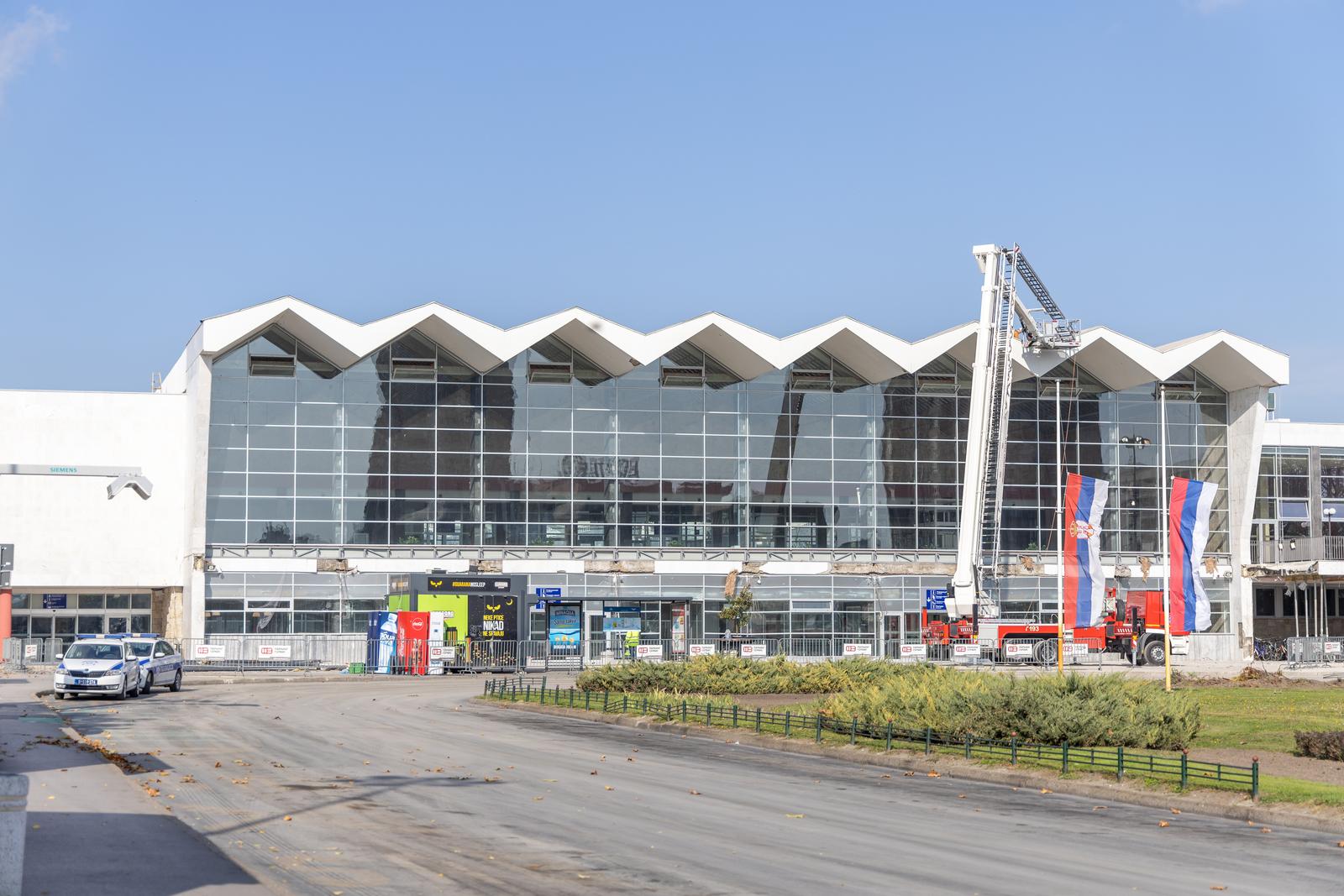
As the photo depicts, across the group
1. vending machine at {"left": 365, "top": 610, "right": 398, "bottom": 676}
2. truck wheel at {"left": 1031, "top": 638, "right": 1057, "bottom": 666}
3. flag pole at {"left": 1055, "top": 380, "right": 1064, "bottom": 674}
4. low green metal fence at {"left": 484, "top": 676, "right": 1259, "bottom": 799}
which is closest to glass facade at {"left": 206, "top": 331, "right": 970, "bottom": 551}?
flag pole at {"left": 1055, "top": 380, "right": 1064, "bottom": 674}

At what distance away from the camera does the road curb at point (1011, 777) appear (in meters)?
17.1

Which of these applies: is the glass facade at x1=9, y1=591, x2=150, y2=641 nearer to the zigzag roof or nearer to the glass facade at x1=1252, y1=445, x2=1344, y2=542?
the zigzag roof

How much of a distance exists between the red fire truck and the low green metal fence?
26.0 meters

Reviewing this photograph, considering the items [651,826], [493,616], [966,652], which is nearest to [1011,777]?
[651,826]

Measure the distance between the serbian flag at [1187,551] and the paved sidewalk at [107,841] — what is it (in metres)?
25.5

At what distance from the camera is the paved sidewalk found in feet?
36.4

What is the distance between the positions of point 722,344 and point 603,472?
778 centimetres

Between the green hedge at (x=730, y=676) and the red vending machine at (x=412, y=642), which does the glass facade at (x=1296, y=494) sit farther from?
the red vending machine at (x=412, y=642)

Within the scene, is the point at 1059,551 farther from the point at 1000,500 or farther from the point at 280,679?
the point at 280,679

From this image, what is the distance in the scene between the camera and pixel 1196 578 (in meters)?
36.1

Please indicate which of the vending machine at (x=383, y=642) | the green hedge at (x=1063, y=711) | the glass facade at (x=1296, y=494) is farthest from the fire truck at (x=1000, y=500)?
the green hedge at (x=1063, y=711)

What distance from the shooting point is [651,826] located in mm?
15508

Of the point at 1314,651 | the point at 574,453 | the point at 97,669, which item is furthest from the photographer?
the point at 574,453

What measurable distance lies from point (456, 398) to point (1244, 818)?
49059 mm
